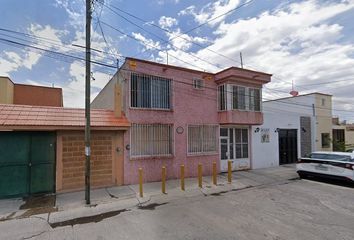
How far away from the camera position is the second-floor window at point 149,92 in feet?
35.8

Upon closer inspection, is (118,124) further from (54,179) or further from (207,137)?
(207,137)

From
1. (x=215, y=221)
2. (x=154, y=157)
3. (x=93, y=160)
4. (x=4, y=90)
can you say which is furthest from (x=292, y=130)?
(x=4, y=90)

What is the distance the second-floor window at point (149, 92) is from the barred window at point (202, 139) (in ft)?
6.50

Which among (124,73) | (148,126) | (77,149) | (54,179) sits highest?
(124,73)

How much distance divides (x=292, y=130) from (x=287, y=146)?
1.29 m

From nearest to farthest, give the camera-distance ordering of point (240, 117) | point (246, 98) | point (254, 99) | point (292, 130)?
point (240, 117)
point (246, 98)
point (254, 99)
point (292, 130)

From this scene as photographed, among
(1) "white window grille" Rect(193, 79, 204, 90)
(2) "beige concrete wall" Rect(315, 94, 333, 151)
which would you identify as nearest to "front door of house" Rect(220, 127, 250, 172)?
(1) "white window grille" Rect(193, 79, 204, 90)

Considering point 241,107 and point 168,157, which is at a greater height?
point 241,107

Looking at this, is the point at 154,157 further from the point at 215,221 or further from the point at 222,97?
the point at 215,221

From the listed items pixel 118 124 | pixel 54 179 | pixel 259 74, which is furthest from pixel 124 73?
pixel 259 74

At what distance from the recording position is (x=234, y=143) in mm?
13844

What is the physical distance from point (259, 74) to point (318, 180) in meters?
6.48

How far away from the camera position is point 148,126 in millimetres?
11125

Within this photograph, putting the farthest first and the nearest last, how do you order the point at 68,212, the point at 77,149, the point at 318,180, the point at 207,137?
1. the point at 207,137
2. the point at 318,180
3. the point at 77,149
4. the point at 68,212
